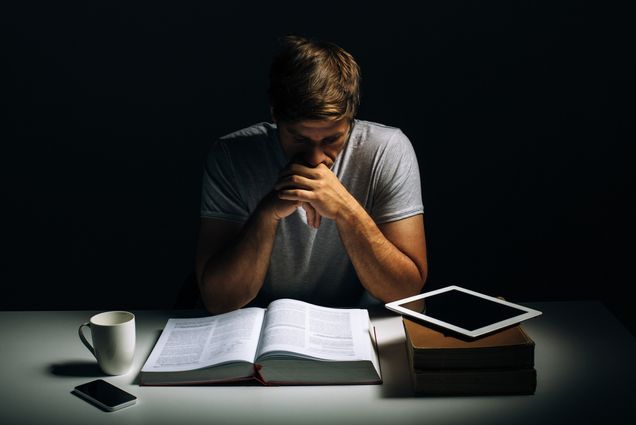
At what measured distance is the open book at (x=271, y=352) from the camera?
1232 millimetres

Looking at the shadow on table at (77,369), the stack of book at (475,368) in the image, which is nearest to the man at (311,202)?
the shadow on table at (77,369)

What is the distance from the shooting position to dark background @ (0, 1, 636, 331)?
2.60 meters

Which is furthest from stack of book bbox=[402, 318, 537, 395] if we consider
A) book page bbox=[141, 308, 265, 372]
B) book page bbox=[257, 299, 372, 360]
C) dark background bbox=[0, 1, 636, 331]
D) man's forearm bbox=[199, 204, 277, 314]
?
dark background bbox=[0, 1, 636, 331]

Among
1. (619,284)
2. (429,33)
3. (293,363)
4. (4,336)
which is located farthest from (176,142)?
(619,284)

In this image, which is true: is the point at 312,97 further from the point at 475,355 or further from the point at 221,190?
the point at 475,355

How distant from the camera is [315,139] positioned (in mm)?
1654

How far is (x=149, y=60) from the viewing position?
2.64 metres

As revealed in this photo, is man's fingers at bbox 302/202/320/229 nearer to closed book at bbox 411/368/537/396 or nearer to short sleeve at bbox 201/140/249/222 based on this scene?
short sleeve at bbox 201/140/249/222

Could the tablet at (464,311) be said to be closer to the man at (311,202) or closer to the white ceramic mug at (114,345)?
the man at (311,202)

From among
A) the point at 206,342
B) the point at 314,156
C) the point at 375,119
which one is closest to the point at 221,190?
the point at 314,156

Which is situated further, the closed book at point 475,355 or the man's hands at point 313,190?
the man's hands at point 313,190

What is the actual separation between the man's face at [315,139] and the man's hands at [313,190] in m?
0.03

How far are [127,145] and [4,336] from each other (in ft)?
4.35

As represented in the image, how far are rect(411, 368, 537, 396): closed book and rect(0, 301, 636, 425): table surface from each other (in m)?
0.01
